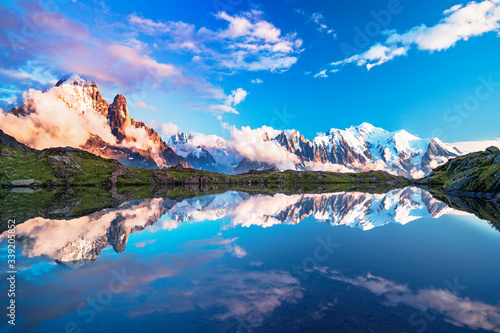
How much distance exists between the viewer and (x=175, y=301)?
44.2ft

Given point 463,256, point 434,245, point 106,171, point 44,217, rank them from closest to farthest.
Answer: point 463,256, point 434,245, point 44,217, point 106,171

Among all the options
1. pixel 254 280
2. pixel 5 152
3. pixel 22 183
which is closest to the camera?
pixel 254 280

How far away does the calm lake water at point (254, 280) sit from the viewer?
1152 cm

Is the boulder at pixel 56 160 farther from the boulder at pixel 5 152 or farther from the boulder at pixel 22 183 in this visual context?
the boulder at pixel 22 183

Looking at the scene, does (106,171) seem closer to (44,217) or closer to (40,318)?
(44,217)

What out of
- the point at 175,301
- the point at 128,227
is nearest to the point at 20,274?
the point at 175,301

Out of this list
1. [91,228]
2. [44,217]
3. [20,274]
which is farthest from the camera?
[44,217]

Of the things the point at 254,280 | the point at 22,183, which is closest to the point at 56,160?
the point at 22,183

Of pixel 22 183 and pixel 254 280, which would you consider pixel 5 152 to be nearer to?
pixel 22 183

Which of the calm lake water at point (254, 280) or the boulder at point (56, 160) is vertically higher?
the boulder at point (56, 160)

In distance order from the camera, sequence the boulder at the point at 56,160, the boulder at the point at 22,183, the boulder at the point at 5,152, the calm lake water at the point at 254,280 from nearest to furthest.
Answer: the calm lake water at the point at 254,280 → the boulder at the point at 22,183 → the boulder at the point at 5,152 → the boulder at the point at 56,160

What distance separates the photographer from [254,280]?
16.5m

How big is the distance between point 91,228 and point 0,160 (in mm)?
178242

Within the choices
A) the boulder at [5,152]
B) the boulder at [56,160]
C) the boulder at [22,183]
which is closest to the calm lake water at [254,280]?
the boulder at [22,183]
